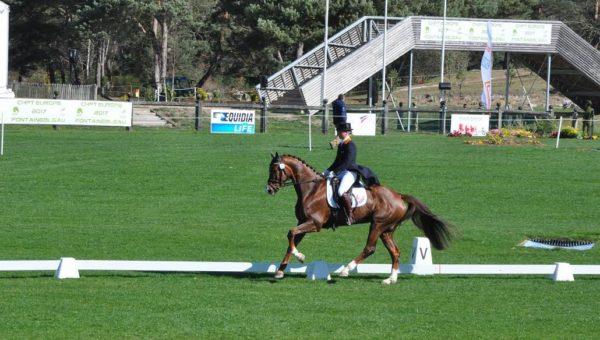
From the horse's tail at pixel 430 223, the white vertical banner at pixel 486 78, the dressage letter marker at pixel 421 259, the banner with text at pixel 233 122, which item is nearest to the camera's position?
the horse's tail at pixel 430 223

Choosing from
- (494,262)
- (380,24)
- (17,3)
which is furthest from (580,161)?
(17,3)

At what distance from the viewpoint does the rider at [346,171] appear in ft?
48.9

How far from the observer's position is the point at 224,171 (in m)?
29.9

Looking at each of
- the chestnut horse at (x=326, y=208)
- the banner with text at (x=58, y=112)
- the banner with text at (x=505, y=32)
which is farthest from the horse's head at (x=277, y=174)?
the banner with text at (x=505, y=32)

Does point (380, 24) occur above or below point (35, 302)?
above

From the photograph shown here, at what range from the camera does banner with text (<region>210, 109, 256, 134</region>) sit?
44281mm

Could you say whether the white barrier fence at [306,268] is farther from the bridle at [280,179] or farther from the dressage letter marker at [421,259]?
the bridle at [280,179]

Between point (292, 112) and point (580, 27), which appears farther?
point (580, 27)

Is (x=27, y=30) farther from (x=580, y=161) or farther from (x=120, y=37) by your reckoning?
(x=580, y=161)

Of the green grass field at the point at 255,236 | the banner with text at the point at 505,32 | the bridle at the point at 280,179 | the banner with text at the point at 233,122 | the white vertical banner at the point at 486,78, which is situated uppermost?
the banner with text at the point at 505,32

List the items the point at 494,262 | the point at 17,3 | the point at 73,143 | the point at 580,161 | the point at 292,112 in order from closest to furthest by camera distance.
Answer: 1. the point at 494,262
2. the point at 580,161
3. the point at 73,143
4. the point at 292,112
5. the point at 17,3

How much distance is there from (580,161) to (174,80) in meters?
51.1

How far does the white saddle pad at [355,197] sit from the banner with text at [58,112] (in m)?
28.0

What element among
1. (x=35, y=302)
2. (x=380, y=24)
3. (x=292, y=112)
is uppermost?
(x=380, y=24)
